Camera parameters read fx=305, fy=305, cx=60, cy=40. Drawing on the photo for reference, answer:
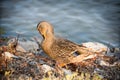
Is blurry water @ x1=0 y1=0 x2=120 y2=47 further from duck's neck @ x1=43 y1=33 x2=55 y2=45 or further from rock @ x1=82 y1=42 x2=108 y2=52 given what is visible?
duck's neck @ x1=43 y1=33 x2=55 y2=45

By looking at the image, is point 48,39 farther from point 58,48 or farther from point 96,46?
point 96,46

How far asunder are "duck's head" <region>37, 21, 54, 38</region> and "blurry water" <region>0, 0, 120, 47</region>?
22cm

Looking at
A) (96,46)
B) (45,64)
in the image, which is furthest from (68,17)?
(45,64)

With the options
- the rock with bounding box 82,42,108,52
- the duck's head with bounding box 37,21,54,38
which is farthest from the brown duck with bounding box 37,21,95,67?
the rock with bounding box 82,42,108,52

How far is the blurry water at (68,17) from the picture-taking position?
2.18 metres

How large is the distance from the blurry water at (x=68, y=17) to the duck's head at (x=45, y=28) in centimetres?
22

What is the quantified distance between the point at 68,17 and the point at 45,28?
0.34m

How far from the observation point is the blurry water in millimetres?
2182

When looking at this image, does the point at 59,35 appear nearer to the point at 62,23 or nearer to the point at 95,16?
the point at 62,23

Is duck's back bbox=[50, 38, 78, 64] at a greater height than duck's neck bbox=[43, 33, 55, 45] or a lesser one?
lesser

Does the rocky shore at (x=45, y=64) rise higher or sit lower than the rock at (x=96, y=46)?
lower

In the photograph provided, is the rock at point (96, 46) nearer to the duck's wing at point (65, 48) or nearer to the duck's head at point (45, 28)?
the duck's wing at point (65, 48)

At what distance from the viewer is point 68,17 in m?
2.22

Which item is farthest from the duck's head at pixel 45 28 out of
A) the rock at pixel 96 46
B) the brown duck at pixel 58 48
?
the rock at pixel 96 46
